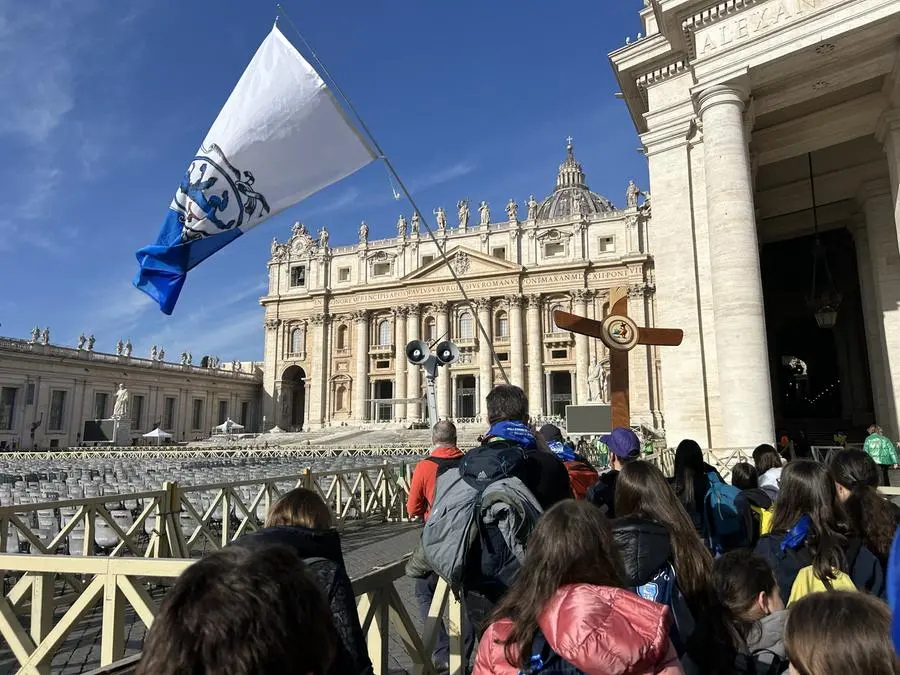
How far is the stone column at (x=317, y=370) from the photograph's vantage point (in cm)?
4844

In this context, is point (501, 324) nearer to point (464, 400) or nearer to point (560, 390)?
point (464, 400)

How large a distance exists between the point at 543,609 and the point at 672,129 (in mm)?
13154

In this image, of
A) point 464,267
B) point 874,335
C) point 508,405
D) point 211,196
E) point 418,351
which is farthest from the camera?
point 464,267

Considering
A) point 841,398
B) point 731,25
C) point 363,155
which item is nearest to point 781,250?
point 841,398

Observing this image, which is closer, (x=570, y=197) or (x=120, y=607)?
(x=120, y=607)

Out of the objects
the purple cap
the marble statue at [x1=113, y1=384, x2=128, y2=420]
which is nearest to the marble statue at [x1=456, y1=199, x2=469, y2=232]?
the marble statue at [x1=113, y1=384, x2=128, y2=420]

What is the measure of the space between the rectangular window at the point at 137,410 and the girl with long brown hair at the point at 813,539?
4842 cm

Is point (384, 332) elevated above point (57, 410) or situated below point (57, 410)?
above

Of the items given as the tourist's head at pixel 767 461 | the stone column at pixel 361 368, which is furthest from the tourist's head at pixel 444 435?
the stone column at pixel 361 368

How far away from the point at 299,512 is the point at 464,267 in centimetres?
4444

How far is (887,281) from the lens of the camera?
1327 centimetres

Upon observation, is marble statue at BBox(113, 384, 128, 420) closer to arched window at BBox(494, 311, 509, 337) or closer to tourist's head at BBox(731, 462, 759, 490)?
arched window at BBox(494, 311, 509, 337)

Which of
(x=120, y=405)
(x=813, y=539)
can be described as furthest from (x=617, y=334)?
(x=120, y=405)

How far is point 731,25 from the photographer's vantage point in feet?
→ 35.4
